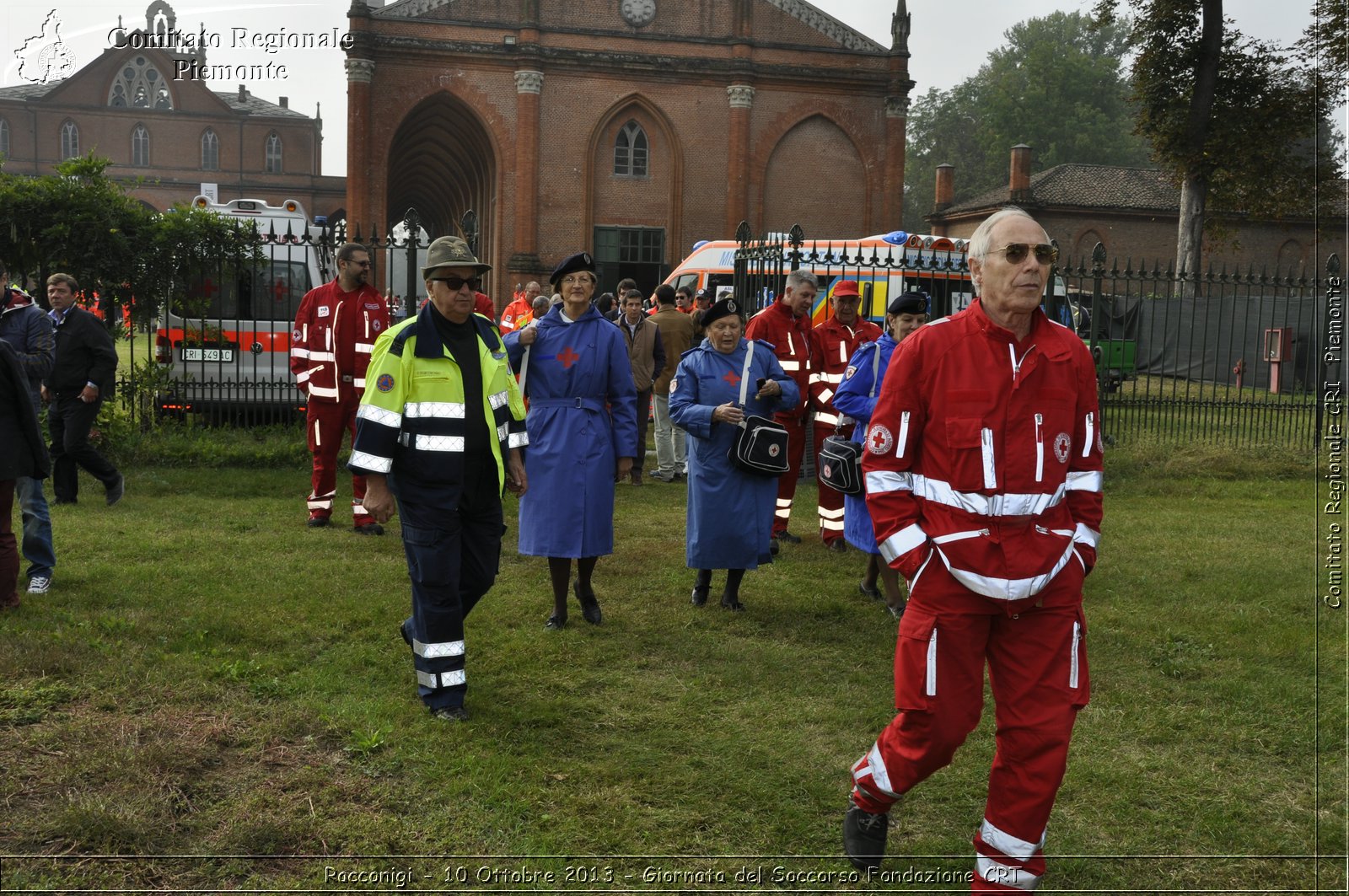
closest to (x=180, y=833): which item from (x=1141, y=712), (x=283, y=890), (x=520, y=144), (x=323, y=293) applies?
(x=283, y=890)

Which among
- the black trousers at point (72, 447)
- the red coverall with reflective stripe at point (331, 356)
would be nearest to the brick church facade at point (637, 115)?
the black trousers at point (72, 447)

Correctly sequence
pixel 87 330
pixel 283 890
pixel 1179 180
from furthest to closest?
1. pixel 1179 180
2. pixel 87 330
3. pixel 283 890

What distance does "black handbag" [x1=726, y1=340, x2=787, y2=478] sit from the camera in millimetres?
7316

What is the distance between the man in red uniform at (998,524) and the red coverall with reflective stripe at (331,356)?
6.79m

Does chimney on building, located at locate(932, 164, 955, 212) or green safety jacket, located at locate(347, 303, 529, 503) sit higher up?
chimney on building, located at locate(932, 164, 955, 212)

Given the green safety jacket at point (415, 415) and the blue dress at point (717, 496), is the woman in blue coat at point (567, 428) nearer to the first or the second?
the blue dress at point (717, 496)

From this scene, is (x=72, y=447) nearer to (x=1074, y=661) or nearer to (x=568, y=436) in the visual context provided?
(x=568, y=436)

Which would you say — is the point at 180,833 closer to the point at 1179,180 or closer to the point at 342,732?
the point at 342,732

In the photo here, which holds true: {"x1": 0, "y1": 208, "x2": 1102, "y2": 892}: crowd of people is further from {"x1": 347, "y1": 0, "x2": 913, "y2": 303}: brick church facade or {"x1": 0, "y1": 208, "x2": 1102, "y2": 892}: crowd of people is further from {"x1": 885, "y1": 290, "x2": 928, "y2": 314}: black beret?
{"x1": 347, "y1": 0, "x2": 913, "y2": 303}: brick church facade

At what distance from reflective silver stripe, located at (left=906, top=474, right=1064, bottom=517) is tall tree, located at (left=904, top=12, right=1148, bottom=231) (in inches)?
2559

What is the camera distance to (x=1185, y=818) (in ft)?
14.8

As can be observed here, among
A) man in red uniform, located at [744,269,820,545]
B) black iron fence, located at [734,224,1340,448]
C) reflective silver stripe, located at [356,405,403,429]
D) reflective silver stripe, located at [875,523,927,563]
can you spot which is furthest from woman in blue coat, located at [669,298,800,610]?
black iron fence, located at [734,224,1340,448]

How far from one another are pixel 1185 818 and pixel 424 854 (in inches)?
114

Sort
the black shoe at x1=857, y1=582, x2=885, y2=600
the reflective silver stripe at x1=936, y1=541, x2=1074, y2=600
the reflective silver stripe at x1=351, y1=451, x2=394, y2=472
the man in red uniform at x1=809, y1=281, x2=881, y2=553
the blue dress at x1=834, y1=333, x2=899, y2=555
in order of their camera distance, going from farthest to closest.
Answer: the man in red uniform at x1=809, y1=281, x2=881, y2=553 → the black shoe at x1=857, y1=582, x2=885, y2=600 → the blue dress at x1=834, y1=333, x2=899, y2=555 → the reflective silver stripe at x1=351, y1=451, x2=394, y2=472 → the reflective silver stripe at x1=936, y1=541, x2=1074, y2=600
